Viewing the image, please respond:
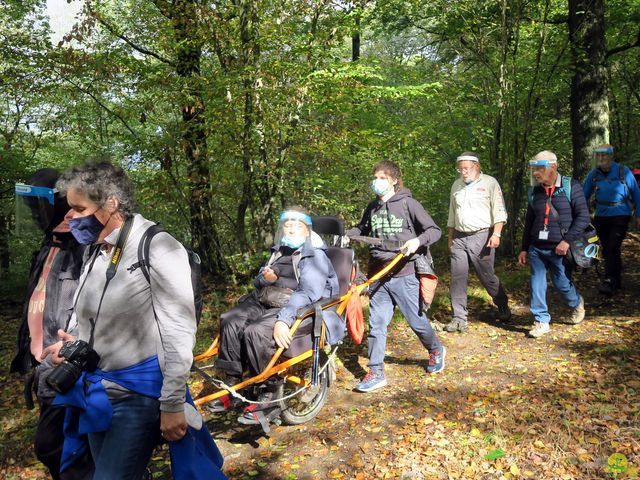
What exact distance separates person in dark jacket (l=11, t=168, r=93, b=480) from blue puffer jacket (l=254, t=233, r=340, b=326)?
1884mm

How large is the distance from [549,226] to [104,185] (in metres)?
5.22

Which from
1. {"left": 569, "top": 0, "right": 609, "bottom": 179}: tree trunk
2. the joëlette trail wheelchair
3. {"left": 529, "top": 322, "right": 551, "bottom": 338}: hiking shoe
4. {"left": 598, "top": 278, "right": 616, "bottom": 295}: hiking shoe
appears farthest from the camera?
{"left": 569, "top": 0, "right": 609, "bottom": 179}: tree trunk

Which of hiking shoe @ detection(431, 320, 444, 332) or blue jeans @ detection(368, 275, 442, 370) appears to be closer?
blue jeans @ detection(368, 275, 442, 370)

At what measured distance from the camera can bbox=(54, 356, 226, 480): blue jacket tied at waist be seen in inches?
90.6

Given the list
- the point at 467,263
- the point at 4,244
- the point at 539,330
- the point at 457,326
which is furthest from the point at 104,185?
the point at 4,244

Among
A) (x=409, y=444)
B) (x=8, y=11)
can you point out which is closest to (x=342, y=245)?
(x=409, y=444)

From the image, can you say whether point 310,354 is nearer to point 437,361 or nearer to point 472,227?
point 437,361

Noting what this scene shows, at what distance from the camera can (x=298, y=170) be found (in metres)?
9.93

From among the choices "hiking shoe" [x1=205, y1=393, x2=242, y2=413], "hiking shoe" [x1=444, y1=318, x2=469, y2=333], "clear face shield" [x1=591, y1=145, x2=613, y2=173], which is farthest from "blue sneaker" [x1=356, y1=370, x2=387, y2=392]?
"clear face shield" [x1=591, y1=145, x2=613, y2=173]

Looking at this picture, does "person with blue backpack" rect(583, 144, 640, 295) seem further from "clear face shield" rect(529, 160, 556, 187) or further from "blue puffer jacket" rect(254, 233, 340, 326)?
"blue puffer jacket" rect(254, 233, 340, 326)

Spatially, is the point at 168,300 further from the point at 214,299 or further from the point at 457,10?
the point at 457,10

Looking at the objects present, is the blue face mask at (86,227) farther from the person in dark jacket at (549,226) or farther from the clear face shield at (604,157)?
the clear face shield at (604,157)

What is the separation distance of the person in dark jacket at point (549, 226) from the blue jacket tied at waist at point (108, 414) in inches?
191

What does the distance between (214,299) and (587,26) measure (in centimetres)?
827
